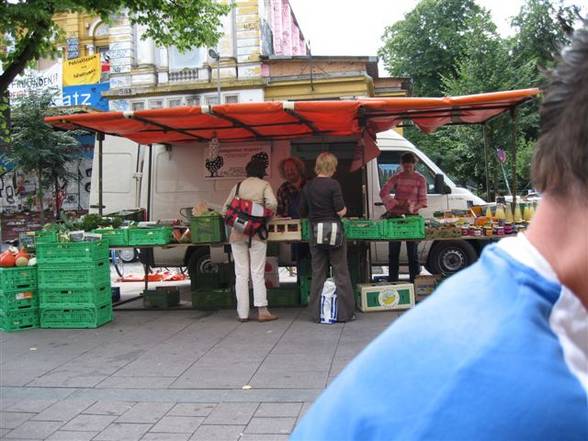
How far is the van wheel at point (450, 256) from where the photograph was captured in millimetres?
9805

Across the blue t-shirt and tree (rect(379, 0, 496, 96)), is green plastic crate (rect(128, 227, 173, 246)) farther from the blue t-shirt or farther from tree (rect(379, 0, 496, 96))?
tree (rect(379, 0, 496, 96))

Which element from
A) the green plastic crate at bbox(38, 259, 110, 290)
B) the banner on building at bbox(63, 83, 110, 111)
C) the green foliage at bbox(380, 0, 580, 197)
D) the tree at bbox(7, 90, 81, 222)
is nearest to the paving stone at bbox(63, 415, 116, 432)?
the green plastic crate at bbox(38, 259, 110, 290)

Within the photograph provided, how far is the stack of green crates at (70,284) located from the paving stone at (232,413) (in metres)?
3.51

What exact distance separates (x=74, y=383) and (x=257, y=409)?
1890mm

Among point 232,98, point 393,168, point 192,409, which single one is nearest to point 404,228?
point 393,168

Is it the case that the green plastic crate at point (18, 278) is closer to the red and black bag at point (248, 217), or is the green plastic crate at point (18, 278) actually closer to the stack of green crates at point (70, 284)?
the stack of green crates at point (70, 284)

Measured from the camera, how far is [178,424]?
162 inches

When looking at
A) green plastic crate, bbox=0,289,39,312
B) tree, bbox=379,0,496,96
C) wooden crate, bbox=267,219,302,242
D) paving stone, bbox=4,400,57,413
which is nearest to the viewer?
paving stone, bbox=4,400,57,413

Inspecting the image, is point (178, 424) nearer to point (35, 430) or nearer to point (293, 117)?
point (35, 430)

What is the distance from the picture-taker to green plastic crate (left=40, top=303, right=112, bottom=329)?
735cm

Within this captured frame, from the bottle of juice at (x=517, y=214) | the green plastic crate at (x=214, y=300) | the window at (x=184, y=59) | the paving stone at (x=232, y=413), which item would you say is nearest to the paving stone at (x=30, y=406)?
the paving stone at (x=232, y=413)

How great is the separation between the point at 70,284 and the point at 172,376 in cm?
272

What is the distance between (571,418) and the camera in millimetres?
667

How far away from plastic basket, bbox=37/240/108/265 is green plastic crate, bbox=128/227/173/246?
0.83 metres
